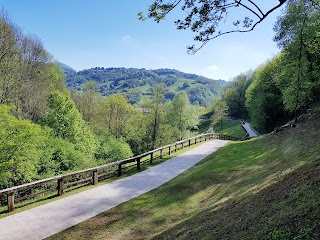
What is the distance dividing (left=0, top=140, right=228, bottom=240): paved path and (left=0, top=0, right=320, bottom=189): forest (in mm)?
8899

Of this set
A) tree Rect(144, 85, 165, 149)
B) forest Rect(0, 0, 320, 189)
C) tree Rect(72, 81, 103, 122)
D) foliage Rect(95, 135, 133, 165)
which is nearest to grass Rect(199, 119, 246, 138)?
forest Rect(0, 0, 320, 189)

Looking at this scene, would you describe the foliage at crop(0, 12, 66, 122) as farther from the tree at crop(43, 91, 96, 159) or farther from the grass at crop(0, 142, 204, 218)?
the grass at crop(0, 142, 204, 218)

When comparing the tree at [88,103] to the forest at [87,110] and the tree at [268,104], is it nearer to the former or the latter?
the forest at [87,110]

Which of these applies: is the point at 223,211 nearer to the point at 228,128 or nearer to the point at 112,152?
the point at 112,152

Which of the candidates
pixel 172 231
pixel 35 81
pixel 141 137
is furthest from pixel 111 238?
pixel 141 137

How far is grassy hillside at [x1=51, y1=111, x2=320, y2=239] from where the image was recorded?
600 cm

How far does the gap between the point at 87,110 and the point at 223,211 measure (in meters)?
48.1

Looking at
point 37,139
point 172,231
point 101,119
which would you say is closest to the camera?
point 172,231

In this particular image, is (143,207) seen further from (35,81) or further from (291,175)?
(35,81)

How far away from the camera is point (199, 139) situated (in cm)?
3631

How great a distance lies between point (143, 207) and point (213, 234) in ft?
17.5

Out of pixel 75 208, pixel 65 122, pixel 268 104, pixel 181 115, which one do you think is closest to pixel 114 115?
pixel 181 115

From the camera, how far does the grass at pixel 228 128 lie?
2688 inches

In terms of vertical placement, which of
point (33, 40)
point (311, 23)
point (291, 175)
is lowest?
point (291, 175)
